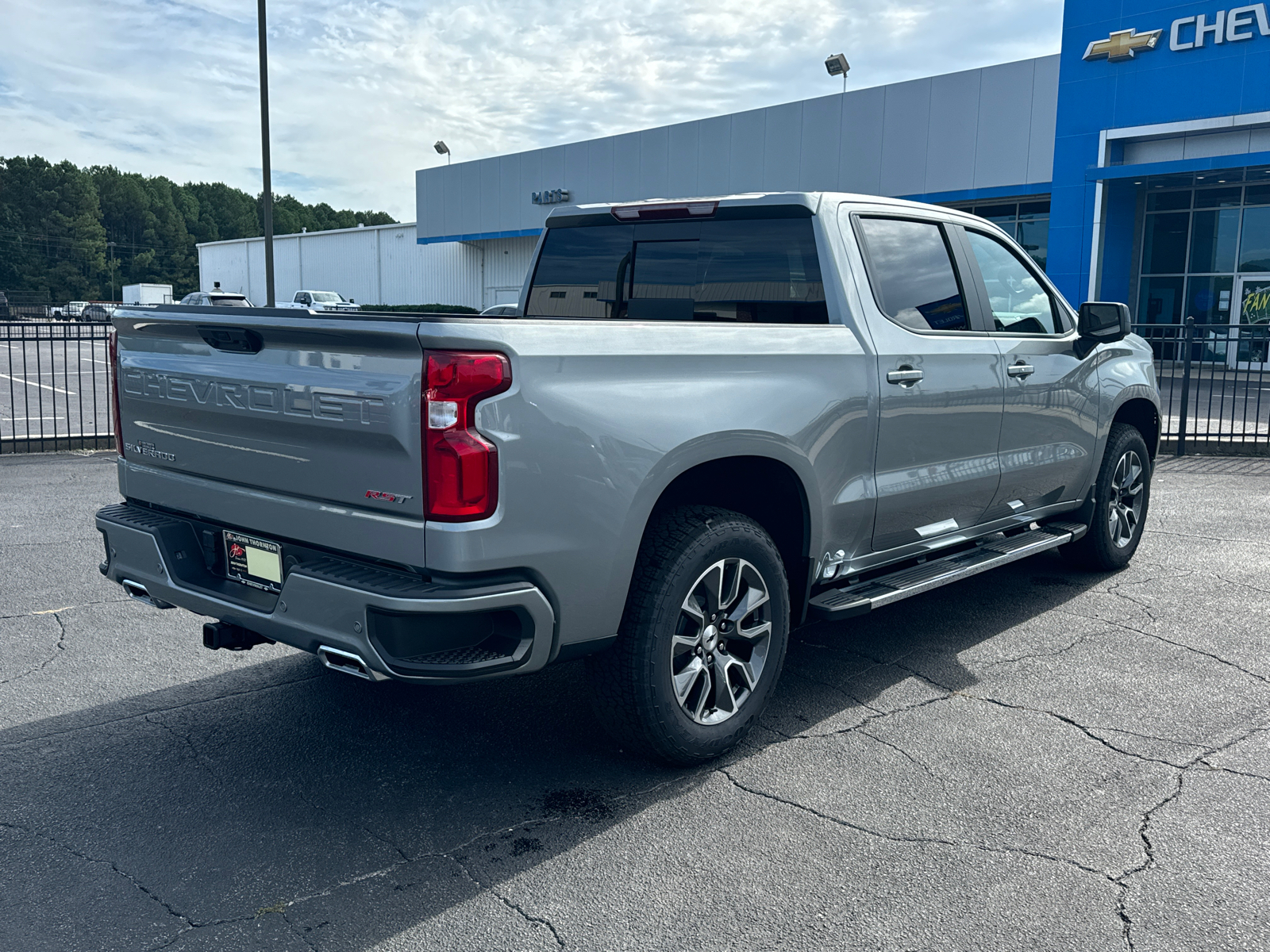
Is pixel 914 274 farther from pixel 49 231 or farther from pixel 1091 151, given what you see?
pixel 49 231

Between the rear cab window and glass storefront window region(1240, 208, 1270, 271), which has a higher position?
glass storefront window region(1240, 208, 1270, 271)

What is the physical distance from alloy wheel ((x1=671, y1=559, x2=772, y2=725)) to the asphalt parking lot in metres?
0.25

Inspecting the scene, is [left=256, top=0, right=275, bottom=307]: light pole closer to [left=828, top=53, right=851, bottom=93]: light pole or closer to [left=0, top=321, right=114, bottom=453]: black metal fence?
[left=0, top=321, right=114, bottom=453]: black metal fence

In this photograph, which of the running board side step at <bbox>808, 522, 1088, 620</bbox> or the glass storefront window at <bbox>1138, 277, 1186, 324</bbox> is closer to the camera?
the running board side step at <bbox>808, 522, 1088, 620</bbox>

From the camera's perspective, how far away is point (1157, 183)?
25.3 m

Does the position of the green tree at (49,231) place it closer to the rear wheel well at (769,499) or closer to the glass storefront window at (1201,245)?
the glass storefront window at (1201,245)

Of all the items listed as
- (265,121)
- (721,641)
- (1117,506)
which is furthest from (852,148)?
(721,641)

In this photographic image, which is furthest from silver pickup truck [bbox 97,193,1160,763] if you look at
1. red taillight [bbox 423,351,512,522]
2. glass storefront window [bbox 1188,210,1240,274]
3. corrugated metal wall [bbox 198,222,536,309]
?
corrugated metal wall [bbox 198,222,536,309]

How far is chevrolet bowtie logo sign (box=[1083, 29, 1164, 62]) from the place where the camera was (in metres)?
22.7

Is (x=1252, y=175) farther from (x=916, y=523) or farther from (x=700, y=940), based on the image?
(x=700, y=940)

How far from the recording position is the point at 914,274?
4.61 m

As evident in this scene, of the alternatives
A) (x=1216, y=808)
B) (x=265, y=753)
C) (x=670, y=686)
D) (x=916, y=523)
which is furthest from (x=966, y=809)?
(x=265, y=753)

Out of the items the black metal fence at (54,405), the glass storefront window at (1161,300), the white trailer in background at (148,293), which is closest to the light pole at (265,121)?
the black metal fence at (54,405)

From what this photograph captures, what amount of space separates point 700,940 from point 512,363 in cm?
158
